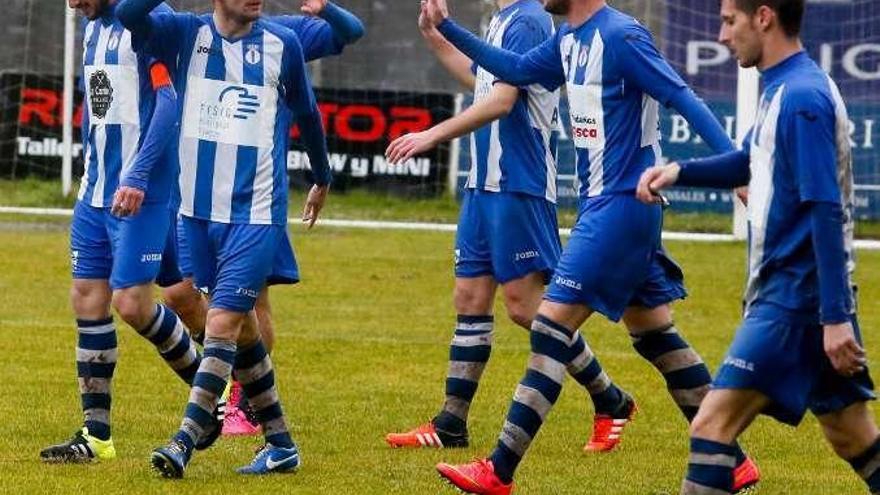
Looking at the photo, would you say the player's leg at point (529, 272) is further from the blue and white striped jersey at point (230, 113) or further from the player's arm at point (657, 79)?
the player's arm at point (657, 79)

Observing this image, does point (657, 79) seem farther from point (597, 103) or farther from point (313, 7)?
point (313, 7)

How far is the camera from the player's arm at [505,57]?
855 centimetres

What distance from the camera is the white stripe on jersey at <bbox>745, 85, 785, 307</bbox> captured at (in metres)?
6.51

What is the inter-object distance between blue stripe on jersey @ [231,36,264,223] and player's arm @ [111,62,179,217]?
14.8 inches

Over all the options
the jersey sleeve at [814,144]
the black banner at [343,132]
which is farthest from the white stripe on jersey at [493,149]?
the black banner at [343,132]

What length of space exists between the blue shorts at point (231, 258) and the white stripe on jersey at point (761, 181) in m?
2.45

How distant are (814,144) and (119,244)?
366 cm

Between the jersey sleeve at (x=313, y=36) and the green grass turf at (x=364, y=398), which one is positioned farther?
the jersey sleeve at (x=313, y=36)

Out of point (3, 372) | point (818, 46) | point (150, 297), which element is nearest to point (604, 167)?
point (150, 297)

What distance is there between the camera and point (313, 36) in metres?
9.42

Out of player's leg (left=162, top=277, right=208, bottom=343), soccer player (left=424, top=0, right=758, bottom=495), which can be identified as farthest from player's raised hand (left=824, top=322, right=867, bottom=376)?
player's leg (left=162, top=277, right=208, bottom=343)

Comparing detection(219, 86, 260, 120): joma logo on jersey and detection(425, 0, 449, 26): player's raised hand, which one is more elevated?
detection(425, 0, 449, 26): player's raised hand

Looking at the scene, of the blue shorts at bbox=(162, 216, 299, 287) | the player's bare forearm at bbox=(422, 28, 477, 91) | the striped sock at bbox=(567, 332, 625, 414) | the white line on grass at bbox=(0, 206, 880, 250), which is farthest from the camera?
the white line on grass at bbox=(0, 206, 880, 250)

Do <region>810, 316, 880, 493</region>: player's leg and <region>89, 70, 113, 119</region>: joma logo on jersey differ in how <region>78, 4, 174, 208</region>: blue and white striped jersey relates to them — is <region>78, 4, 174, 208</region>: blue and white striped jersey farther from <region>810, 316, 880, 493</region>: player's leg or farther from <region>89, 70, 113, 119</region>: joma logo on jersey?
<region>810, 316, 880, 493</region>: player's leg
